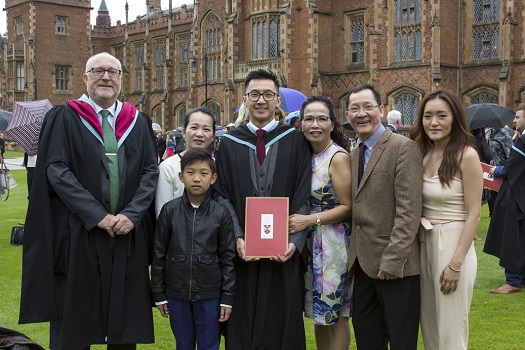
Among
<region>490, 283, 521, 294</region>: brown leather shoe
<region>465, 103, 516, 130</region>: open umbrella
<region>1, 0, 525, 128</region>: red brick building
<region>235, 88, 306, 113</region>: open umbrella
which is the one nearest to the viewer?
<region>490, 283, 521, 294</region>: brown leather shoe

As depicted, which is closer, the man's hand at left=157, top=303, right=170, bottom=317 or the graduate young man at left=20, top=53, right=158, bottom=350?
the graduate young man at left=20, top=53, right=158, bottom=350

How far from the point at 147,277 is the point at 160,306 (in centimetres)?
23

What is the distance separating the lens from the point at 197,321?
13.3 ft

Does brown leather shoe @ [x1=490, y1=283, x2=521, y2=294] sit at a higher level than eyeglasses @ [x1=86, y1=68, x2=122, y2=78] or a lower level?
lower

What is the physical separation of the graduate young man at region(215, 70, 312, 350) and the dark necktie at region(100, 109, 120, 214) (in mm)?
667

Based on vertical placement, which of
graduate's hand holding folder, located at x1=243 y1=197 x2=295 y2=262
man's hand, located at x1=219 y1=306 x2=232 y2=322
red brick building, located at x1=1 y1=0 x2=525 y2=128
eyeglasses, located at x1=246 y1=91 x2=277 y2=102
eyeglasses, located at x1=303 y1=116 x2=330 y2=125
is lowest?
man's hand, located at x1=219 y1=306 x2=232 y2=322

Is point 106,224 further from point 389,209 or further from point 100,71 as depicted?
point 389,209

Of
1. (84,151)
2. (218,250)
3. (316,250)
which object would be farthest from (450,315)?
(84,151)

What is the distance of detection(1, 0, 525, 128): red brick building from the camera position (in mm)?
24484

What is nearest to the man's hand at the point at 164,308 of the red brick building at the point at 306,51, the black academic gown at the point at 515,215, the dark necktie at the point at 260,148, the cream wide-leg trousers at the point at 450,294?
the dark necktie at the point at 260,148

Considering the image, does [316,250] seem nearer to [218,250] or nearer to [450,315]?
[218,250]

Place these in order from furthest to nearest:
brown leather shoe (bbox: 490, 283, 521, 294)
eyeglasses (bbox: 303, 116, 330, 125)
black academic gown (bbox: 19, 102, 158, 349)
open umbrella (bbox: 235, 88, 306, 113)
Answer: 1. open umbrella (bbox: 235, 88, 306, 113)
2. brown leather shoe (bbox: 490, 283, 521, 294)
3. eyeglasses (bbox: 303, 116, 330, 125)
4. black academic gown (bbox: 19, 102, 158, 349)

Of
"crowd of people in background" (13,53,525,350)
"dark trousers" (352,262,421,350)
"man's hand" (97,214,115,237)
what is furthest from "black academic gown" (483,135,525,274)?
"man's hand" (97,214,115,237)

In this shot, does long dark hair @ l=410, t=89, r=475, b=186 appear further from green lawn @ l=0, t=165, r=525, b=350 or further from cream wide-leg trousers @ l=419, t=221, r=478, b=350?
green lawn @ l=0, t=165, r=525, b=350
